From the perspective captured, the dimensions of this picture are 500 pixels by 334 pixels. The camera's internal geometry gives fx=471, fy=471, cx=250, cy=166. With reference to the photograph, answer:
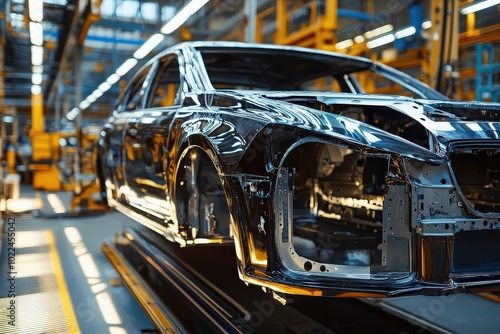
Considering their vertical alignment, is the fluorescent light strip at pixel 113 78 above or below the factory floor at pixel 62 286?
above

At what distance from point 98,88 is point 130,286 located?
1644 cm

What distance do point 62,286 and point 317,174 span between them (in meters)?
2.10

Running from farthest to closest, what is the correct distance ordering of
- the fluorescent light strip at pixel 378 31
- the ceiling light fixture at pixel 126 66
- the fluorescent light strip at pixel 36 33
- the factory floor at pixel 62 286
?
the ceiling light fixture at pixel 126 66 < the fluorescent light strip at pixel 378 31 < the fluorescent light strip at pixel 36 33 < the factory floor at pixel 62 286

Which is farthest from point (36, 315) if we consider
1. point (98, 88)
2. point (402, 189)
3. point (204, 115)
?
point (98, 88)

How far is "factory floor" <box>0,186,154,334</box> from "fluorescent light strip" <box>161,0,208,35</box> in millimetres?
3230

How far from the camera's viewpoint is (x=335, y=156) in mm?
3139

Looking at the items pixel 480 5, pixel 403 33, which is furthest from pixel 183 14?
pixel 403 33

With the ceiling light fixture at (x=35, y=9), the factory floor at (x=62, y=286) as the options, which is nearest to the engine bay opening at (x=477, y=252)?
the factory floor at (x=62, y=286)

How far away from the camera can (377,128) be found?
6.24 feet

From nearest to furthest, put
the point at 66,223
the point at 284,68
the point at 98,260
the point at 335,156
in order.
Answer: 1. the point at 335,156
2. the point at 284,68
3. the point at 98,260
4. the point at 66,223

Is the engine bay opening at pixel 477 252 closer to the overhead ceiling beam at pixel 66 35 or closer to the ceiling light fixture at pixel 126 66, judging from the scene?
the overhead ceiling beam at pixel 66 35

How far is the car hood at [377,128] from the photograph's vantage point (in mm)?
1808

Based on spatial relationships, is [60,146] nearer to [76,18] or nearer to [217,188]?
[76,18]

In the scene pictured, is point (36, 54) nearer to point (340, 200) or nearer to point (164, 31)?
point (164, 31)
